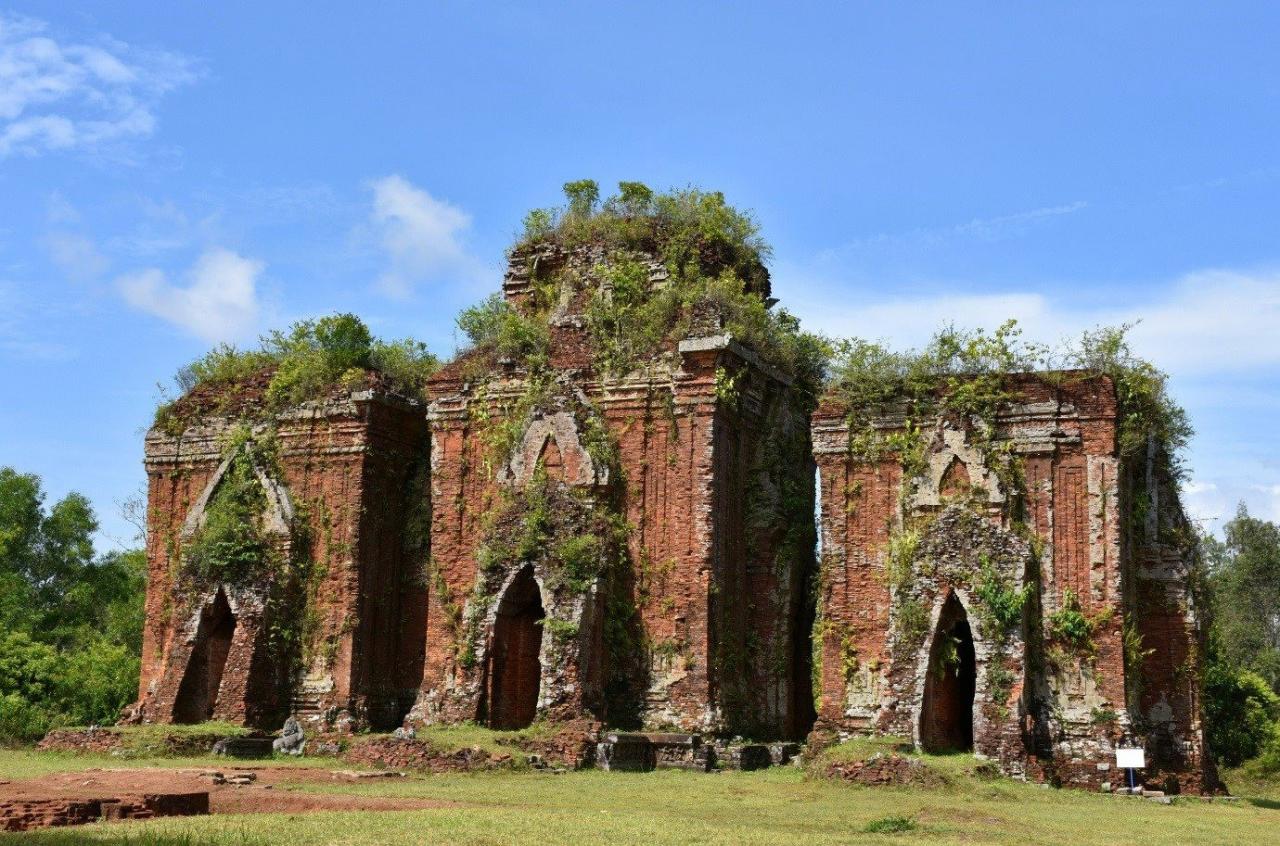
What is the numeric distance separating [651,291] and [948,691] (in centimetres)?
755

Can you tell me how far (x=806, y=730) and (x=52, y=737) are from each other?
1117 centimetres

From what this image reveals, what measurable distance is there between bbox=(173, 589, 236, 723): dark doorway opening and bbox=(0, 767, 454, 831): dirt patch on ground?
198 inches

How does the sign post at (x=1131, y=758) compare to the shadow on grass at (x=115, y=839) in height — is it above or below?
above

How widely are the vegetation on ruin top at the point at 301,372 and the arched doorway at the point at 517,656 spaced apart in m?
4.85

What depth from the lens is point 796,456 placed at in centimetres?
2298

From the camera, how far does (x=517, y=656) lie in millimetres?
21922

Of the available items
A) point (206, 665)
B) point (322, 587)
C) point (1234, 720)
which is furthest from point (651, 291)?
point (1234, 720)

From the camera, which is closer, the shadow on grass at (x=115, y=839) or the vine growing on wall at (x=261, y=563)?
the shadow on grass at (x=115, y=839)

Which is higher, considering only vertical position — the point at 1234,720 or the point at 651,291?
the point at 651,291

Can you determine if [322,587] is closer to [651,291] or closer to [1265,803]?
[651,291]

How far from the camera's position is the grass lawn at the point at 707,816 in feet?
38.8

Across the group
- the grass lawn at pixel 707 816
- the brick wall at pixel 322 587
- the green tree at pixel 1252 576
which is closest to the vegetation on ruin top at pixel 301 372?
the brick wall at pixel 322 587

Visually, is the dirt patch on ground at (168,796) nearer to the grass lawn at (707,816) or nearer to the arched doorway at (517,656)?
the grass lawn at (707,816)

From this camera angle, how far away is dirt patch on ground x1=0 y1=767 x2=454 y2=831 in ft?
40.5
